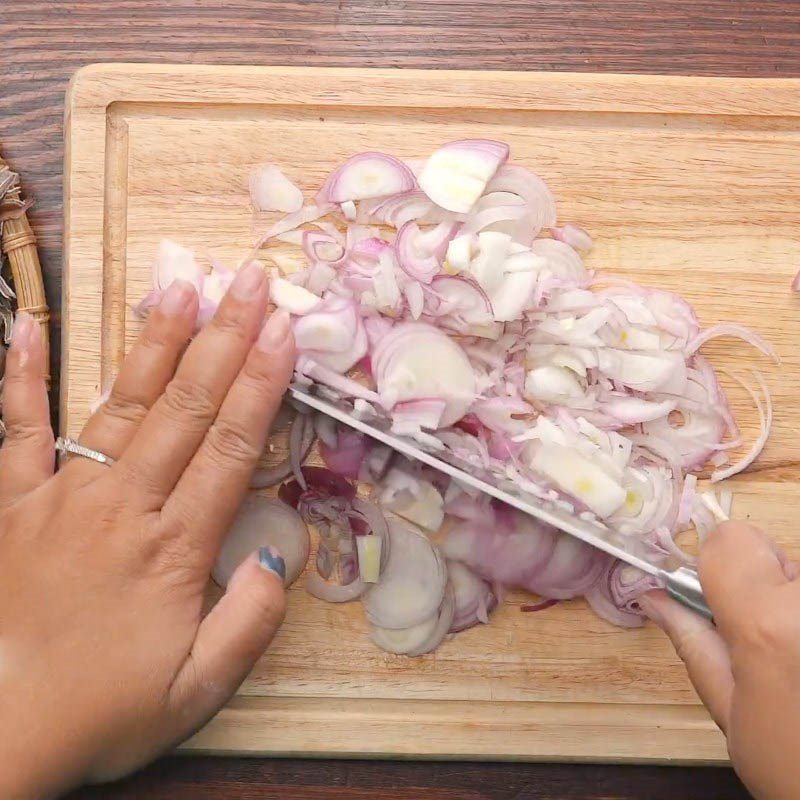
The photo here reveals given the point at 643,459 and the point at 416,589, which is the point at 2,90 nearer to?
the point at 416,589

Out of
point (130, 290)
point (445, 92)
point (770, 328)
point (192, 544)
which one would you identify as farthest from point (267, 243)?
point (770, 328)

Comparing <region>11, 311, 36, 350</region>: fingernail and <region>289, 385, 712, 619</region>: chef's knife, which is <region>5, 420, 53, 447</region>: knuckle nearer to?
<region>11, 311, 36, 350</region>: fingernail

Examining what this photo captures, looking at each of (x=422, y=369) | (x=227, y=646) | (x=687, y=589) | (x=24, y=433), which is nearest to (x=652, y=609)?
(x=687, y=589)

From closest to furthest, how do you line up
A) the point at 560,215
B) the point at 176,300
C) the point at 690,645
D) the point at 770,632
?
the point at 770,632 < the point at 690,645 < the point at 176,300 < the point at 560,215

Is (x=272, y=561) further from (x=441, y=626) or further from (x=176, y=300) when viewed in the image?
(x=176, y=300)

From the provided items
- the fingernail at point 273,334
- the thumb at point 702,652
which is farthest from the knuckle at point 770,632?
the fingernail at point 273,334

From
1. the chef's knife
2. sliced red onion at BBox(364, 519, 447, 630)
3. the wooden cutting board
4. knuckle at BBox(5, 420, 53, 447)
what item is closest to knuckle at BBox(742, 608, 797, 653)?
the chef's knife
